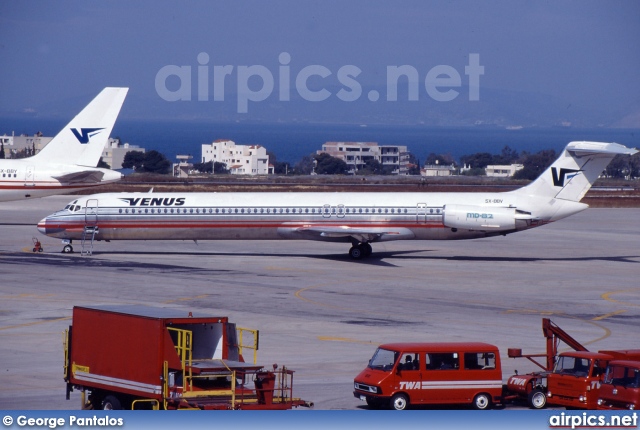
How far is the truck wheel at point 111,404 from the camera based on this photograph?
60.7 feet

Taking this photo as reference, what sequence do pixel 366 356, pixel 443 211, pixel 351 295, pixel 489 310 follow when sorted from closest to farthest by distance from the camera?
1. pixel 366 356
2. pixel 489 310
3. pixel 351 295
4. pixel 443 211

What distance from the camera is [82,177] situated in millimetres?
57906

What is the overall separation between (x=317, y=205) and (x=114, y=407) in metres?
31.4

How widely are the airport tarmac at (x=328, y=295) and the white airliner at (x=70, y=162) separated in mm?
3305

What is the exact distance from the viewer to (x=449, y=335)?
28547 millimetres

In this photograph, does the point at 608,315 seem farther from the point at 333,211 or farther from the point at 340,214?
the point at 333,211

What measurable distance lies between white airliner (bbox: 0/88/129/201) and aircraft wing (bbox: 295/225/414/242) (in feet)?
53.3

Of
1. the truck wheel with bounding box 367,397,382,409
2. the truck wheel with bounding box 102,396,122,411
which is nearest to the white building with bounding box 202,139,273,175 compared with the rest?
the truck wheel with bounding box 367,397,382,409

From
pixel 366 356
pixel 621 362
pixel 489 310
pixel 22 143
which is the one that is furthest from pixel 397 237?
pixel 22 143

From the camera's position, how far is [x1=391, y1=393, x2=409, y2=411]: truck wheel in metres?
19.7

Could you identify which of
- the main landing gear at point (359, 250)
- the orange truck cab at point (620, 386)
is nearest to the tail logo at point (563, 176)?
the main landing gear at point (359, 250)

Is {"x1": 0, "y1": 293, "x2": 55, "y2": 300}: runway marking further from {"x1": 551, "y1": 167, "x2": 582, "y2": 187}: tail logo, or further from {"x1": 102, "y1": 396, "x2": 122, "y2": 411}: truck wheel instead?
{"x1": 551, "y1": 167, "x2": 582, "y2": 187}: tail logo

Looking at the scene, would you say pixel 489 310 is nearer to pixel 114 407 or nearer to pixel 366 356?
pixel 366 356

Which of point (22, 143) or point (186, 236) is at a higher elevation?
point (22, 143)
